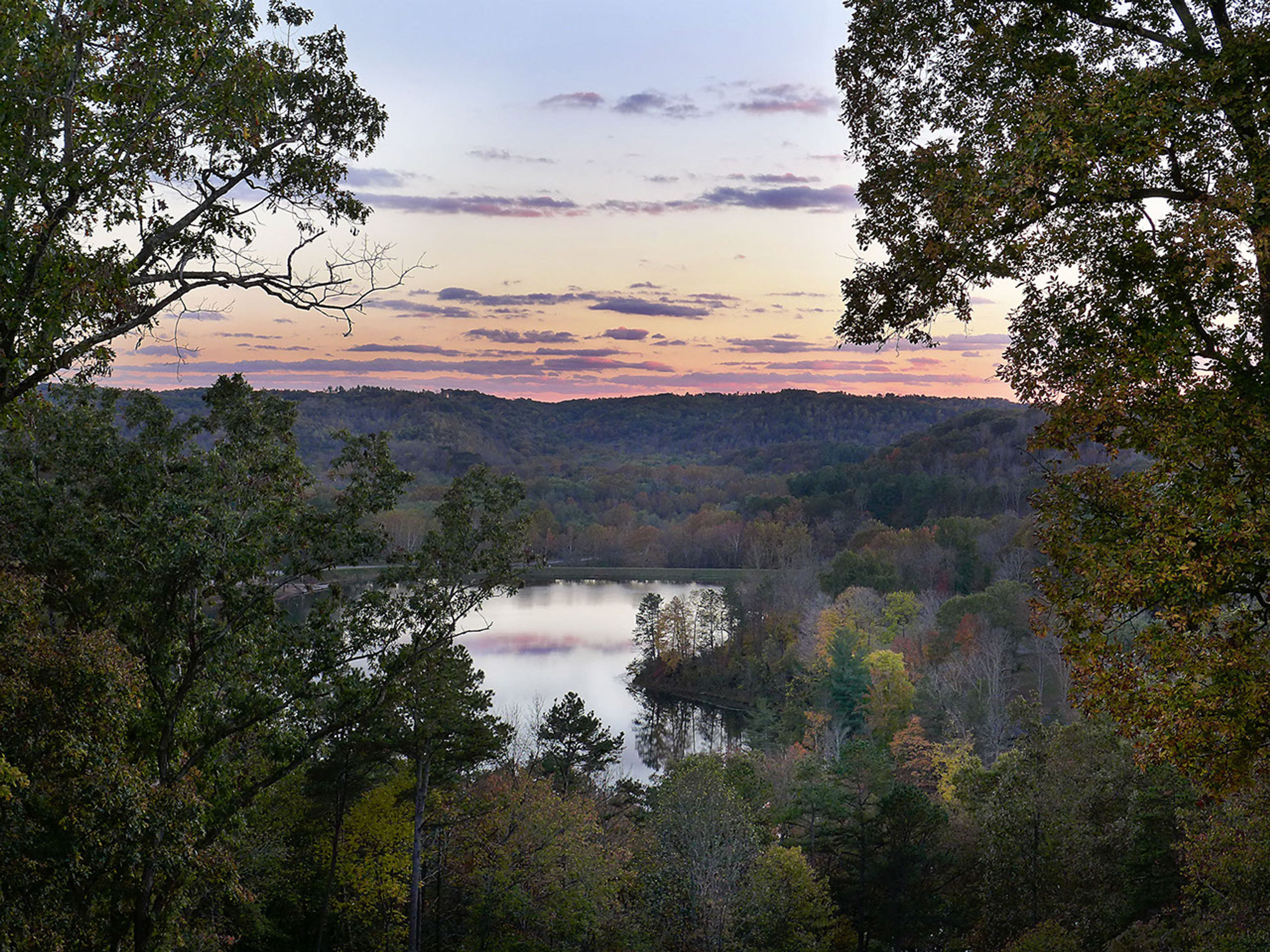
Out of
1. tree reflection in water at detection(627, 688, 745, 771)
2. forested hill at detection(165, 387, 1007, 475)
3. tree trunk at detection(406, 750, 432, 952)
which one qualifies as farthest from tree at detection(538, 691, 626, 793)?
forested hill at detection(165, 387, 1007, 475)

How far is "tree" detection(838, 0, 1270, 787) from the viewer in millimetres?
4695

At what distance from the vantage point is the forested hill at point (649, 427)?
5723 inches

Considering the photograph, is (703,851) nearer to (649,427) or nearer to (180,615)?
(180,615)

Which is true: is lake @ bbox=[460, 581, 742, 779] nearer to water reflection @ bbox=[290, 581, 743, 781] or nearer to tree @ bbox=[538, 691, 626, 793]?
water reflection @ bbox=[290, 581, 743, 781]

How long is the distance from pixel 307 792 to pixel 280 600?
8.08 meters

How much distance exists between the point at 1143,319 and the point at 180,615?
7693 mm

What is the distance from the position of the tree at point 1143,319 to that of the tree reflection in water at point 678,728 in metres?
27.2

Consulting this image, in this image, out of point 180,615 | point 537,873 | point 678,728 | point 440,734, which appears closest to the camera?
point 180,615

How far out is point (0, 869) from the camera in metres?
6.96

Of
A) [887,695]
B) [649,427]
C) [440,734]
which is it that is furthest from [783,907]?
[649,427]

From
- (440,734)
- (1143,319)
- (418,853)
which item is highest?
(1143,319)

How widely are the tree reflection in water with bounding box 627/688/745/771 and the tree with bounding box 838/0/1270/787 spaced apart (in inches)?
1070

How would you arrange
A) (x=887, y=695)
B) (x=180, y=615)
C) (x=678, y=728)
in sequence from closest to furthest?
1. (x=180, y=615)
2. (x=887, y=695)
3. (x=678, y=728)

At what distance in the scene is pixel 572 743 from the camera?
25.3m
